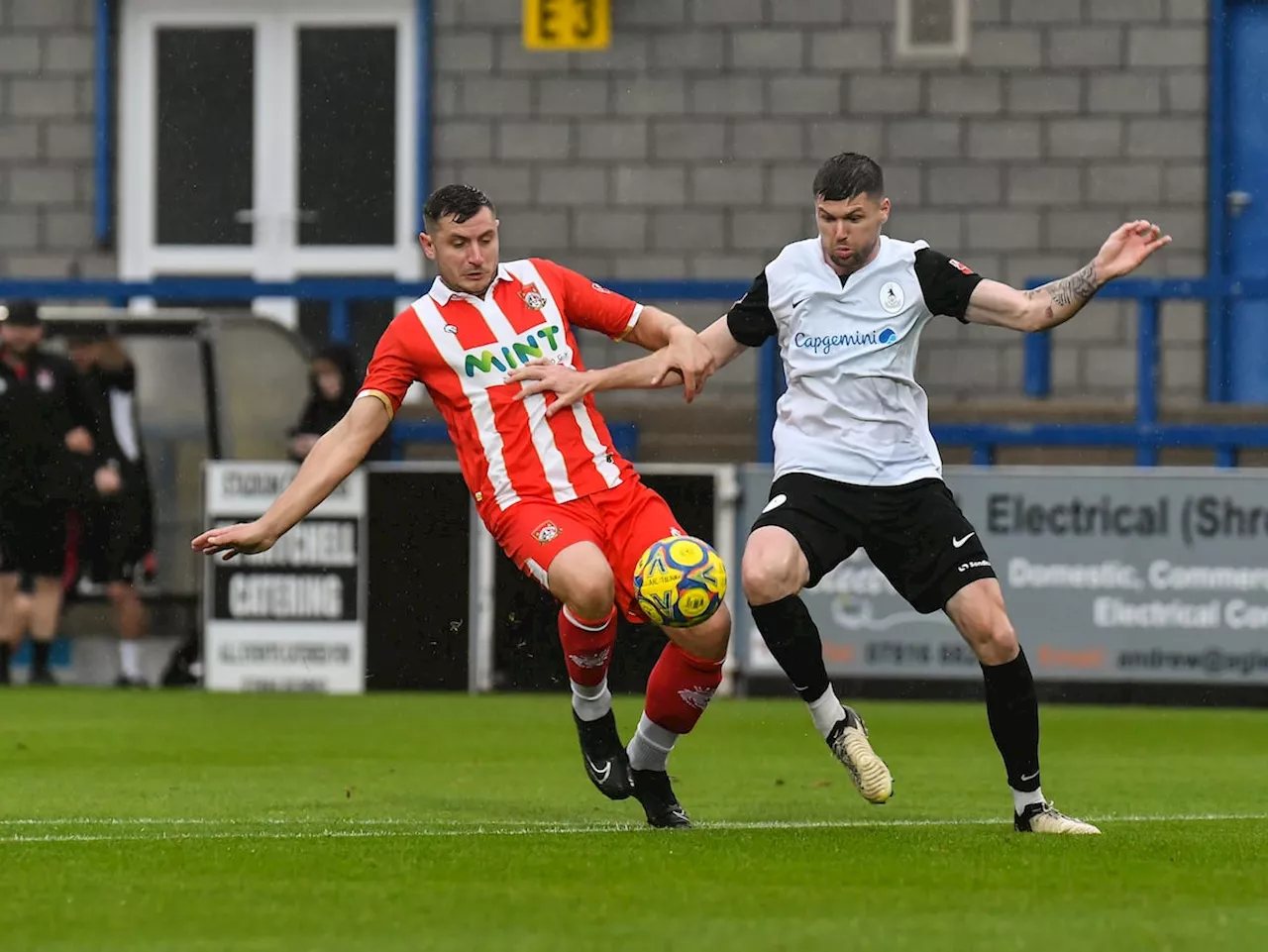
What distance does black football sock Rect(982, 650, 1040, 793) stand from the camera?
762cm

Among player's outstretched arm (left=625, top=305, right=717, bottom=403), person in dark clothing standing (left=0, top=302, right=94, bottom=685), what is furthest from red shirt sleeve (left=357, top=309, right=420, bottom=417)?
person in dark clothing standing (left=0, top=302, right=94, bottom=685)

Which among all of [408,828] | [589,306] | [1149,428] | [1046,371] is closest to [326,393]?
[1046,371]

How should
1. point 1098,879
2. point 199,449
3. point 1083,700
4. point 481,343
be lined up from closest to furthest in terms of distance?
point 1098,879, point 481,343, point 1083,700, point 199,449

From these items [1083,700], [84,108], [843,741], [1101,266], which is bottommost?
[1083,700]

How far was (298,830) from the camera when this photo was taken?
773cm

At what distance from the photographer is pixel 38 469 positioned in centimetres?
1513

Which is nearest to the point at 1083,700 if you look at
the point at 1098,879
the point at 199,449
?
the point at 199,449

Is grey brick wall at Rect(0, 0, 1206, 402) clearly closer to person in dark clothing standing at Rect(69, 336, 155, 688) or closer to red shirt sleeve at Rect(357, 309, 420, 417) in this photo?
person in dark clothing standing at Rect(69, 336, 155, 688)

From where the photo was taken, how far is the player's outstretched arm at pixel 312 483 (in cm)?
740

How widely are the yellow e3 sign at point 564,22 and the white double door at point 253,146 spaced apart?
190 centimetres

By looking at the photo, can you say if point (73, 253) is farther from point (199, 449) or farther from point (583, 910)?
point (583, 910)

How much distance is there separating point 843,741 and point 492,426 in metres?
1.41

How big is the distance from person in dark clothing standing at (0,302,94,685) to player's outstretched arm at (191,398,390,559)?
755cm

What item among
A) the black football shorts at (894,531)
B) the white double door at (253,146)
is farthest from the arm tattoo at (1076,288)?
the white double door at (253,146)
